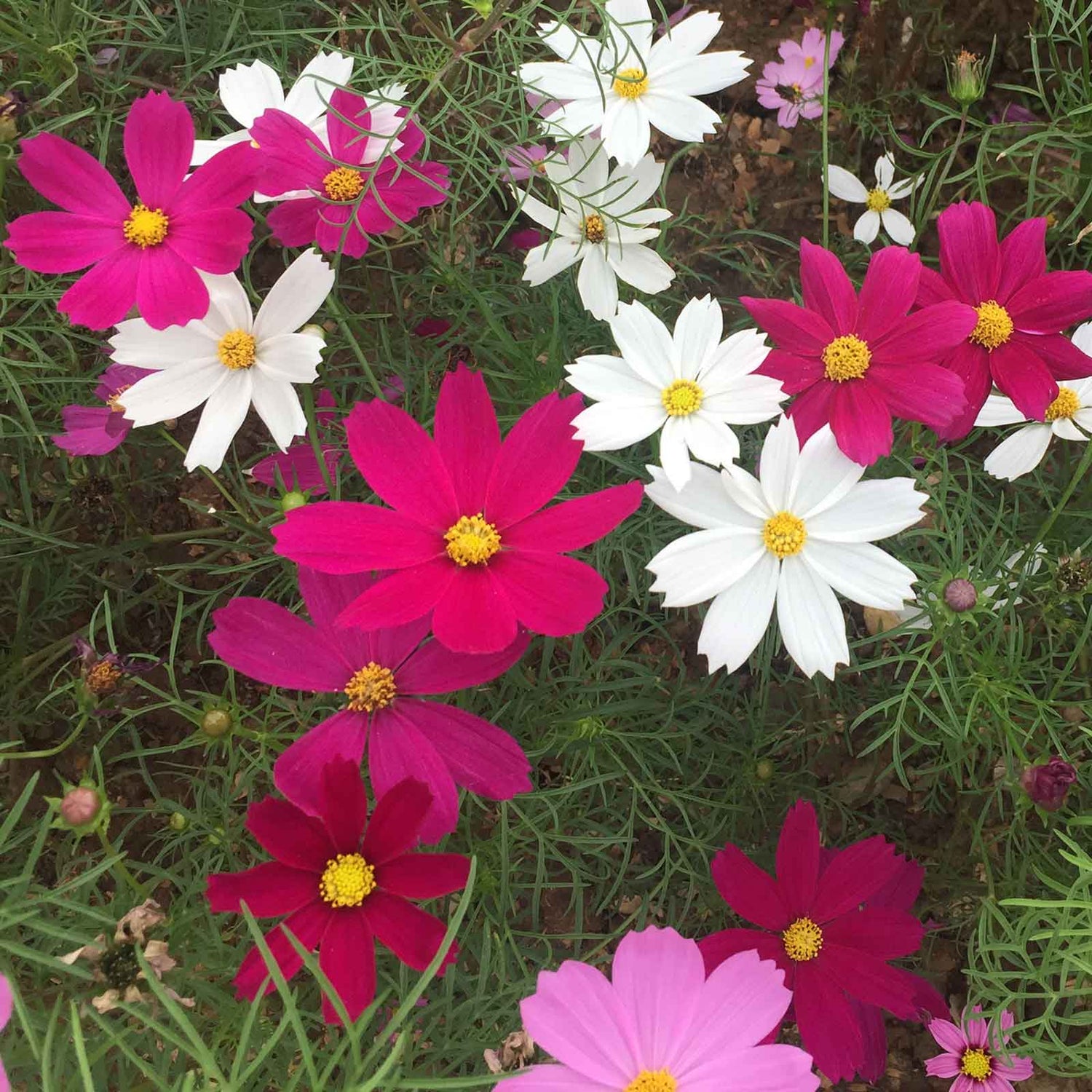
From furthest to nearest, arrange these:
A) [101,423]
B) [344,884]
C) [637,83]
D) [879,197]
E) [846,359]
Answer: [879,197] < [101,423] < [637,83] < [846,359] < [344,884]

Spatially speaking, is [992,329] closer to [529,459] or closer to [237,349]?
[529,459]

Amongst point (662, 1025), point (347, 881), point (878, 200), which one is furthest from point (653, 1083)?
point (878, 200)

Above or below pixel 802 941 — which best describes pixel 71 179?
above

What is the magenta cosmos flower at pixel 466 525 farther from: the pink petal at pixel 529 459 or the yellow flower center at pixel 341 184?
the yellow flower center at pixel 341 184

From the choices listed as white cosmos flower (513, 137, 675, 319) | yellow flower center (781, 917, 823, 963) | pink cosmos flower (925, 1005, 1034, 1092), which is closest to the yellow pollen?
white cosmos flower (513, 137, 675, 319)

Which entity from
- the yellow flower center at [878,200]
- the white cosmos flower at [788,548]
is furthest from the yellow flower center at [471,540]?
the yellow flower center at [878,200]

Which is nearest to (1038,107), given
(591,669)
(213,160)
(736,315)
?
(736,315)

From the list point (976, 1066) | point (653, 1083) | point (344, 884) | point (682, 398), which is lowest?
point (976, 1066)
